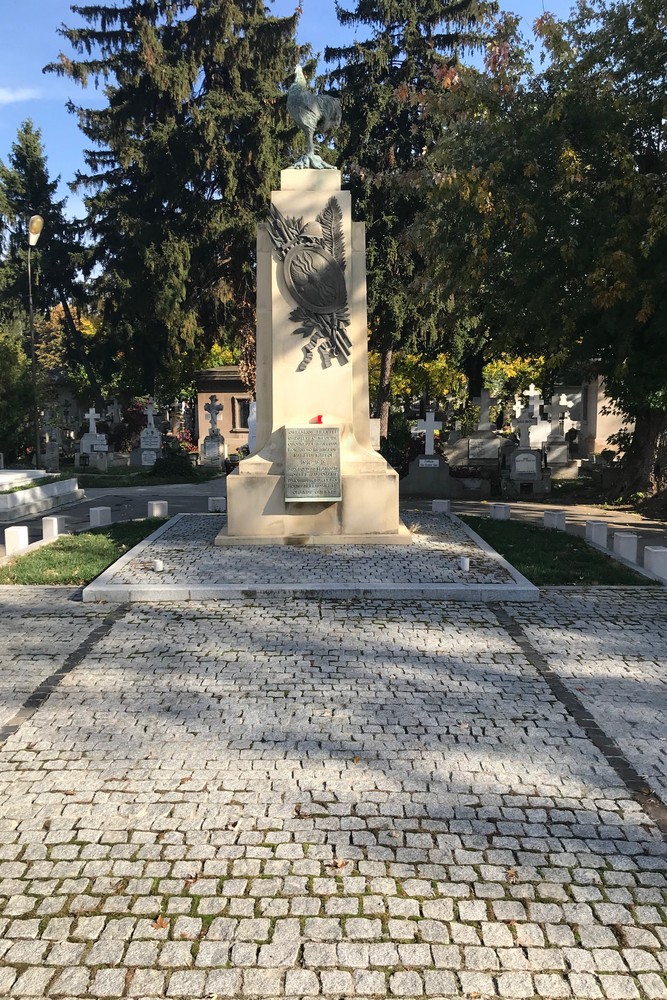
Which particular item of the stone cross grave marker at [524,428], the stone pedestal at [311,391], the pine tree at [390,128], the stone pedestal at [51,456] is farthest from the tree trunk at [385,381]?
the stone pedestal at [311,391]

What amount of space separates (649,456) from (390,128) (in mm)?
16270

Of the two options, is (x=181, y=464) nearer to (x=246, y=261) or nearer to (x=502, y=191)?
(x=246, y=261)

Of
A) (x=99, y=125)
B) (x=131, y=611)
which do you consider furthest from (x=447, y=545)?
(x=99, y=125)

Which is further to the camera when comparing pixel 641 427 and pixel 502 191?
pixel 641 427

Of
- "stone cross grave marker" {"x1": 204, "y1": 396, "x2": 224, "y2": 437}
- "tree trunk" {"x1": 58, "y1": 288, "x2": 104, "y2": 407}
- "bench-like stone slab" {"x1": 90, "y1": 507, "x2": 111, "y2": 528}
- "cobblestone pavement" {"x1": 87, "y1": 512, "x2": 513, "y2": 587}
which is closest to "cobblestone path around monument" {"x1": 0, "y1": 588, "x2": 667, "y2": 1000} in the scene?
"cobblestone pavement" {"x1": 87, "y1": 512, "x2": 513, "y2": 587}

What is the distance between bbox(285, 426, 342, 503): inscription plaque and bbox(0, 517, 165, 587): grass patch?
2622 mm

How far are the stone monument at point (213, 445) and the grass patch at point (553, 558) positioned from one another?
19.8 m

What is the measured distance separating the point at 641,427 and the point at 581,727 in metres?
14.0

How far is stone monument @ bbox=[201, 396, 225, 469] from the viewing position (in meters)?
31.5

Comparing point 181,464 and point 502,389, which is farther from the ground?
point 502,389

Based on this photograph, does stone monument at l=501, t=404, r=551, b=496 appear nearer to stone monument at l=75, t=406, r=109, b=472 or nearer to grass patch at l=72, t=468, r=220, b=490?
grass patch at l=72, t=468, r=220, b=490

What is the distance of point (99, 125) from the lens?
2917cm

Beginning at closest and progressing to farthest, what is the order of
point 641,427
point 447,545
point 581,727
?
point 581,727 → point 447,545 → point 641,427

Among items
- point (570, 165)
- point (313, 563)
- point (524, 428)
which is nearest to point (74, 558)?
point (313, 563)
